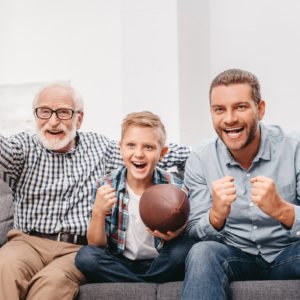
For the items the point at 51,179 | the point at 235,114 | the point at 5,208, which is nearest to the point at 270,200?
the point at 235,114

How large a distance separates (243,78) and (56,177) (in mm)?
987

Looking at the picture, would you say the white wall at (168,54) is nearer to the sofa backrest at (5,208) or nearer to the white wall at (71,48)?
the white wall at (71,48)

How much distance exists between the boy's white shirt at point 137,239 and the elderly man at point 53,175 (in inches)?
9.1

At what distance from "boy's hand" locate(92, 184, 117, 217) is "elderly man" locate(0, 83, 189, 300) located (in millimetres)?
258

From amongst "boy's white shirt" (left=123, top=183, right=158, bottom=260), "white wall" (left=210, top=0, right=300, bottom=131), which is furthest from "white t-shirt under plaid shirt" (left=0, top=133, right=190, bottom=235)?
"white wall" (left=210, top=0, right=300, bottom=131)

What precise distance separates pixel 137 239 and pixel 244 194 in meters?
0.50

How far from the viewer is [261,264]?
78.0 inches

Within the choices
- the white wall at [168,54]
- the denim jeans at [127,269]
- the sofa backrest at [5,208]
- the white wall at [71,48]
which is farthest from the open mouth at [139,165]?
the white wall at [71,48]

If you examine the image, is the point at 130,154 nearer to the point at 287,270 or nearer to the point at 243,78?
the point at 243,78

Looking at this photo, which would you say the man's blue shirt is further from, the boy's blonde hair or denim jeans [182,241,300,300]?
the boy's blonde hair

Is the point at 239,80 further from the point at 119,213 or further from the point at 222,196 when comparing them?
the point at 119,213

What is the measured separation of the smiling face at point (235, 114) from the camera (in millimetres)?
1994

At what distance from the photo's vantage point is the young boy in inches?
79.7

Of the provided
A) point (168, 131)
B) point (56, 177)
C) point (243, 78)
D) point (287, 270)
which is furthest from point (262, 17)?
point (287, 270)
